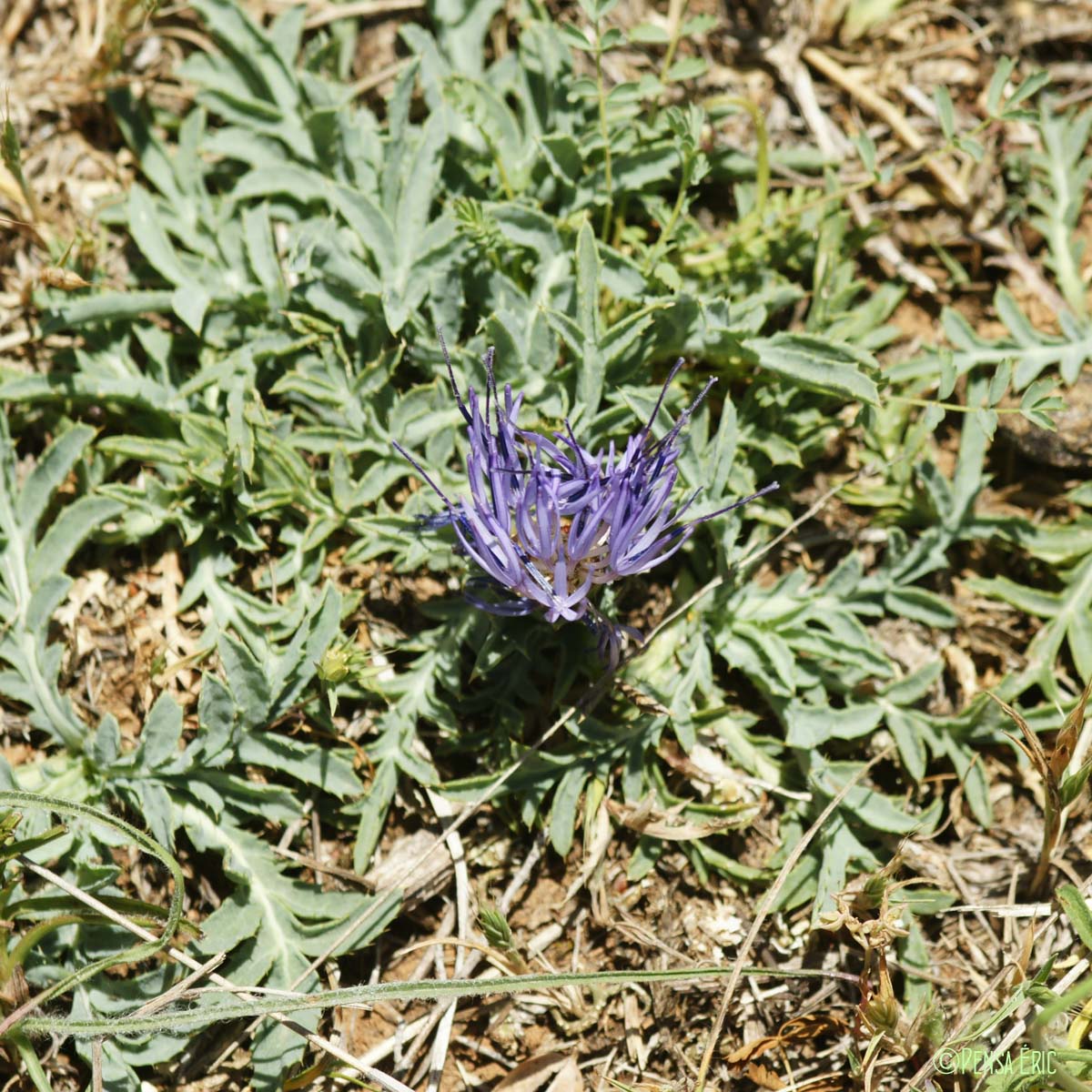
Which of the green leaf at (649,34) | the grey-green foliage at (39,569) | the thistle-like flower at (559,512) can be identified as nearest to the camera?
the thistle-like flower at (559,512)

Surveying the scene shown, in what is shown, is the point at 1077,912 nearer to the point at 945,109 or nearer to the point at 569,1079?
the point at 569,1079

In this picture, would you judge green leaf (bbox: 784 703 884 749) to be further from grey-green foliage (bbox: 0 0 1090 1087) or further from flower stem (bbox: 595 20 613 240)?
flower stem (bbox: 595 20 613 240)

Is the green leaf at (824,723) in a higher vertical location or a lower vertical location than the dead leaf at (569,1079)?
higher

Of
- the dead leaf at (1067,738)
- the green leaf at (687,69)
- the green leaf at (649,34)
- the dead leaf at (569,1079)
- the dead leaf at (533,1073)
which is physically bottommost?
the dead leaf at (569,1079)

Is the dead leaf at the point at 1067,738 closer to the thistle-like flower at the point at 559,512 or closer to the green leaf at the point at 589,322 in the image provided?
the thistle-like flower at the point at 559,512

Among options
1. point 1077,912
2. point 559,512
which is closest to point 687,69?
point 559,512

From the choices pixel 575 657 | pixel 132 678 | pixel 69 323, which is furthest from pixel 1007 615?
pixel 69 323

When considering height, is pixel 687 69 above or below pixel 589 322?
above

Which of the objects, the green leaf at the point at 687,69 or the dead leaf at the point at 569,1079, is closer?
the dead leaf at the point at 569,1079

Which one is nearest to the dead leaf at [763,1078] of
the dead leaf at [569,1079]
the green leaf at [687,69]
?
the dead leaf at [569,1079]
